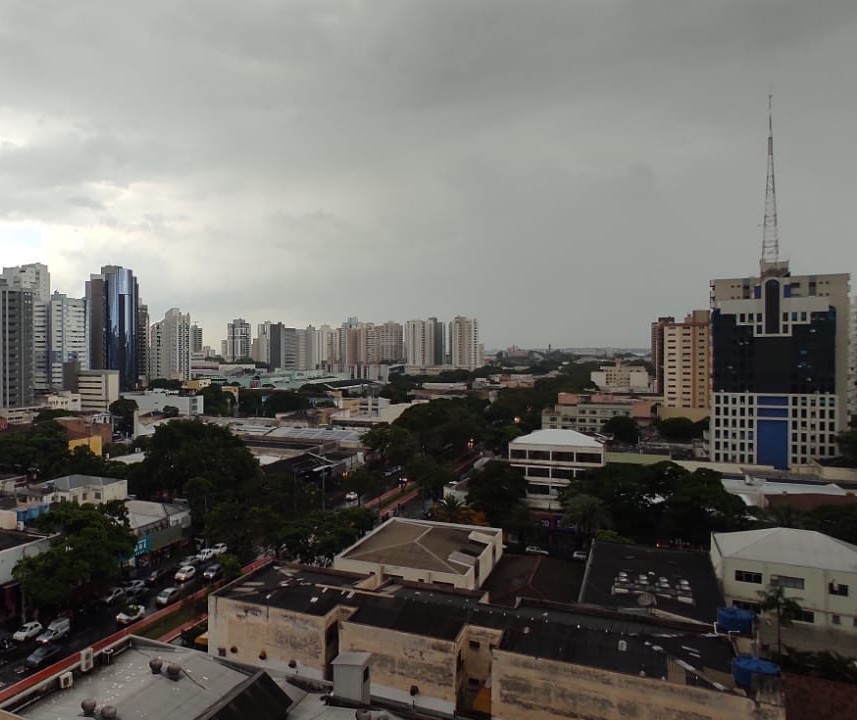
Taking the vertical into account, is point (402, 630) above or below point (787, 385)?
below

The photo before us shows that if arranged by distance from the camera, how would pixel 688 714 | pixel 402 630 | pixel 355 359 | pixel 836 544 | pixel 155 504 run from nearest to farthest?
pixel 688 714, pixel 402 630, pixel 836 544, pixel 155 504, pixel 355 359

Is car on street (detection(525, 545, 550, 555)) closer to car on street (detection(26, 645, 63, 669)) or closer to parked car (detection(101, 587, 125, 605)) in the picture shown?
parked car (detection(101, 587, 125, 605))

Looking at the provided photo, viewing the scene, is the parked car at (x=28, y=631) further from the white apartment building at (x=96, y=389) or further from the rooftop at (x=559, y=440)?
the white apartment building at (x=96, y=389)

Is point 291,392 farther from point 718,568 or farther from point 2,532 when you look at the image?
point 718,568

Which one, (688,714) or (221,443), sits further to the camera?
(221,443)

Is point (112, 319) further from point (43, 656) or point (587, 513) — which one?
point (587, 513)

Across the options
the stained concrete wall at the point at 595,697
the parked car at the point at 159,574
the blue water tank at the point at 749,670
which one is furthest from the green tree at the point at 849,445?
the parked car at the point at 159,574

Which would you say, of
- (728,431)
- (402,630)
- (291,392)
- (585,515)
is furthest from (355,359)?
(402,630)
